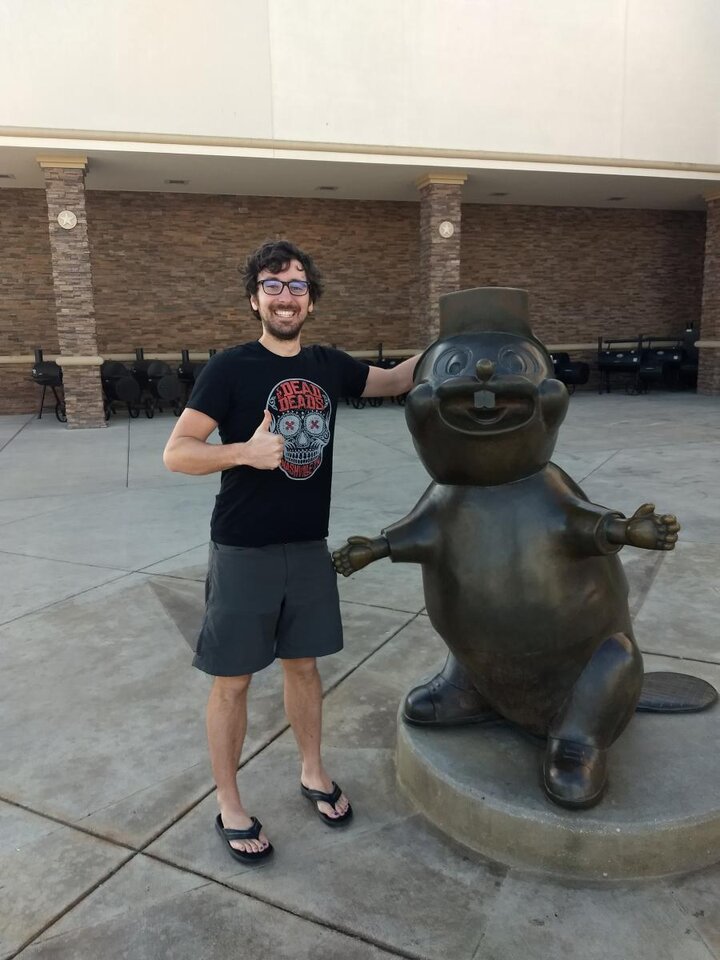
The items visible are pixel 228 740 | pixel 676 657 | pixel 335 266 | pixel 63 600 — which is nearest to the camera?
pixel 228 740

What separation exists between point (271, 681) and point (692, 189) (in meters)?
14.9

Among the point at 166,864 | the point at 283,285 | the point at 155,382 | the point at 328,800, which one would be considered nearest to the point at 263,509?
the point at 283,285

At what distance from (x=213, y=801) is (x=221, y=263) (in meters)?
13.5

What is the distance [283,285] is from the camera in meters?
2.21

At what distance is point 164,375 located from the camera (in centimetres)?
1353

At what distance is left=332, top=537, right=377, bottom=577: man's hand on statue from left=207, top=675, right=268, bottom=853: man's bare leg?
45 centimetres

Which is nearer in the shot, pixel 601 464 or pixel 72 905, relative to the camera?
pixel 72 905

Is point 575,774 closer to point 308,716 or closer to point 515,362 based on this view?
point 308,716

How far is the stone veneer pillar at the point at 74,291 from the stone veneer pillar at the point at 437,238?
18.5 ft

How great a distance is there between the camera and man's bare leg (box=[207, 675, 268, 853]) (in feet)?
7.52

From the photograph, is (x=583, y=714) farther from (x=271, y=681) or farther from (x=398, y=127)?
(x=398, y=127)

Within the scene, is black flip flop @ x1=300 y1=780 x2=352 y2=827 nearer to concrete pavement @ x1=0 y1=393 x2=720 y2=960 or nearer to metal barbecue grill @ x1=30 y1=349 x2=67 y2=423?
concrete pavement @ x1=0 y1=393 x2=720 y2=960

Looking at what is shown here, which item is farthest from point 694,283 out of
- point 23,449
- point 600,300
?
point 23,449

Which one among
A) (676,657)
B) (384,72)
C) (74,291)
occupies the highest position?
(384,72)
